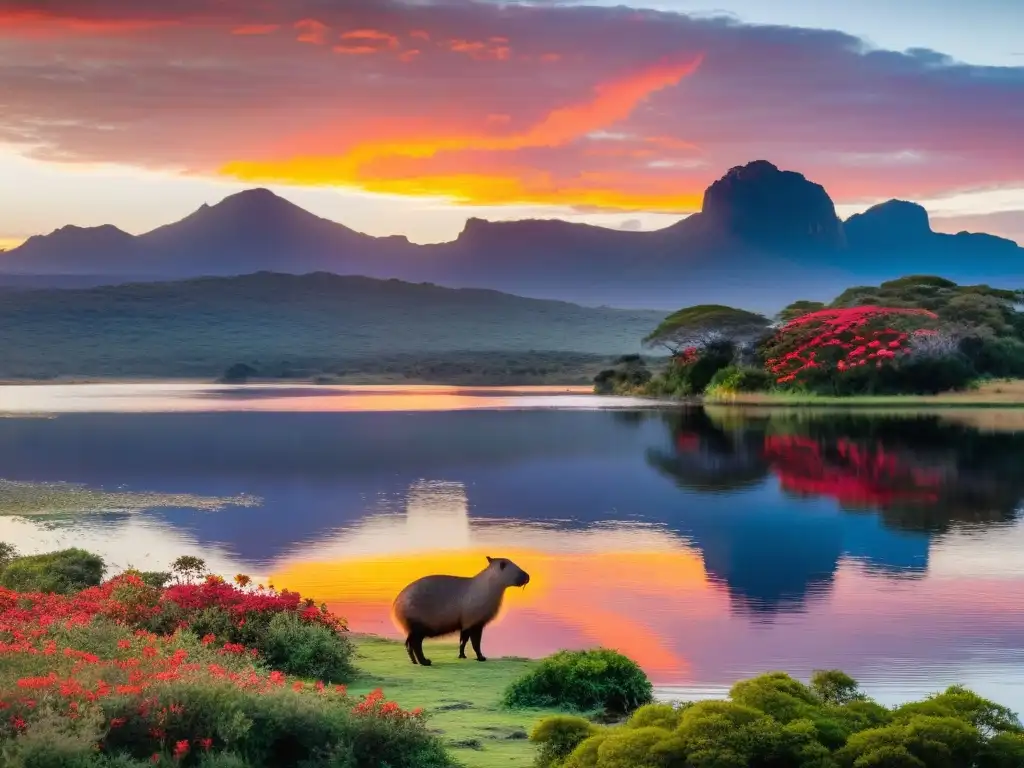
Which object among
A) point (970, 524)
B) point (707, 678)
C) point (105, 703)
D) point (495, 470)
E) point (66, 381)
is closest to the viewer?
point (105, 703)

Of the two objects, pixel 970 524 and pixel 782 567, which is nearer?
pixel 782 567

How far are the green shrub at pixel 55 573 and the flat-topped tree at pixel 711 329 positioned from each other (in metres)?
55.8

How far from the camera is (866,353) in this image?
61844mm

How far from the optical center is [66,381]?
12762 cm

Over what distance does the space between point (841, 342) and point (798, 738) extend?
57.0 m

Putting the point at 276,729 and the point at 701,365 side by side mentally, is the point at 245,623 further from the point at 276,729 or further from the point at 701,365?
the point at 701,365

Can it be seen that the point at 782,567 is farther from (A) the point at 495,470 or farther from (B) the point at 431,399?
(B) the point at 431,399

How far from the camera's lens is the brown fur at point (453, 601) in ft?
39.5

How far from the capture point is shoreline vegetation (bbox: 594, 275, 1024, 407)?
204 ft

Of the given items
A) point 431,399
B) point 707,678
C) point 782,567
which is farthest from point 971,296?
point 707,678

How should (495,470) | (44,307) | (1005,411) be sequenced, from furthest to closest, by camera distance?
1. (44,307)
2. (1005,411)
3. (495,470)

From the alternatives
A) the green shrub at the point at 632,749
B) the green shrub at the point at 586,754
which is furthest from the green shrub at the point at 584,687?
the green shrub at the point at 632,749

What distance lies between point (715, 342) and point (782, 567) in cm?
5123

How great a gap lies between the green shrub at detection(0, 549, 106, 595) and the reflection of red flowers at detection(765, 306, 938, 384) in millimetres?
49577
